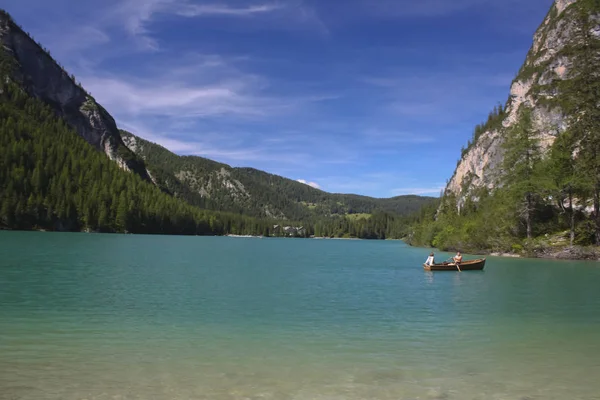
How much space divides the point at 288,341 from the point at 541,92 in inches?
6000

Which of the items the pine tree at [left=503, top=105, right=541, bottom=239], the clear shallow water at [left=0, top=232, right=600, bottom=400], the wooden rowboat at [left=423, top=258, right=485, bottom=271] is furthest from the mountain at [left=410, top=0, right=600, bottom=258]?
the clear shallow water at [left=0, top=232, right=600, bottom=400]

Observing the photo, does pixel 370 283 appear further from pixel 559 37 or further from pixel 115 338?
pixel 559 37

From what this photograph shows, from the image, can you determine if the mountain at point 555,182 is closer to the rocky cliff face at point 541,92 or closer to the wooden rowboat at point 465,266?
the wooden rowboat at point 465,266

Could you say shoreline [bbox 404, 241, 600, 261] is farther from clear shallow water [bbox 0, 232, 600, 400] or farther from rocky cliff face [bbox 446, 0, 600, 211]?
rocky cliff face [bbox 446, 0, 600, 211]

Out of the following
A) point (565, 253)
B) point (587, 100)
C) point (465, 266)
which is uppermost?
point (587, 100)

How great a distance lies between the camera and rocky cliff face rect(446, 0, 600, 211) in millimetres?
129125

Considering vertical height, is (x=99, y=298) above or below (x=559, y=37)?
below

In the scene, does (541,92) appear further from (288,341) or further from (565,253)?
(288,341)

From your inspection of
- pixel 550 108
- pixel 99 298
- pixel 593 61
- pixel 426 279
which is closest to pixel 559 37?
pixel 550 108

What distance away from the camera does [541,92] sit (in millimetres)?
143250

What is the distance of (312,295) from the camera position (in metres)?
32.4

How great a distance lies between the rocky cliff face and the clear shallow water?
103323 millimetres

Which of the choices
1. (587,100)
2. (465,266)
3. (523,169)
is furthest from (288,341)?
(523,169)

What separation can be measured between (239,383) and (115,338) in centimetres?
776
